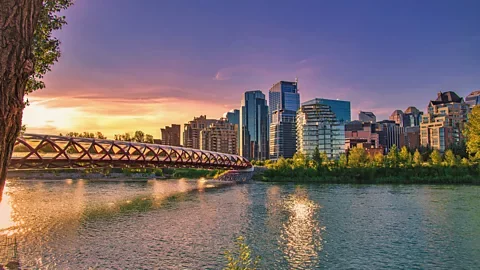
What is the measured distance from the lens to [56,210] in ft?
156

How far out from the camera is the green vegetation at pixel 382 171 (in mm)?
95062

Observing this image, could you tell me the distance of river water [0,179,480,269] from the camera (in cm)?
2472

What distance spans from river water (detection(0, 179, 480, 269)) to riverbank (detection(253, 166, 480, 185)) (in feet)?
145

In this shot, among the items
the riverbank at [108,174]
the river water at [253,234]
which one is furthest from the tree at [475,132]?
the riverbank at [108,174]

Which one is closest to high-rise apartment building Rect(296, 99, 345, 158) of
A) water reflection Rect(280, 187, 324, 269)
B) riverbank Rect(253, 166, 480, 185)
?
riverbank Rect(253, 166, 480, 185)

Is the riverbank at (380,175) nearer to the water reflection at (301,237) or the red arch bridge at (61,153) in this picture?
the water reflection at (301,237)

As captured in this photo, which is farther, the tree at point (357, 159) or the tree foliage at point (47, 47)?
the tree at point (357, 159)

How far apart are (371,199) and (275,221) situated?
81.9 ft

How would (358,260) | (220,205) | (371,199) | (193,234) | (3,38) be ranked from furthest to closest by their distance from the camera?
(371,199), (220,205), (193,234), (358,260), (3,38)

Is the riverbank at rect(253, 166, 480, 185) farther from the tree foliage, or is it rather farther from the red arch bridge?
the tree foliage

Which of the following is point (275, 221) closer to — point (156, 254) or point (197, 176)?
point (156, 254)

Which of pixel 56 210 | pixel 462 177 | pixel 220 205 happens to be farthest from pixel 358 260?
pixel 462 177

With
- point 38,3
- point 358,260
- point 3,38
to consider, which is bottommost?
point 358,260

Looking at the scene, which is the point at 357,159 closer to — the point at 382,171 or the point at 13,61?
the point at 382,171
